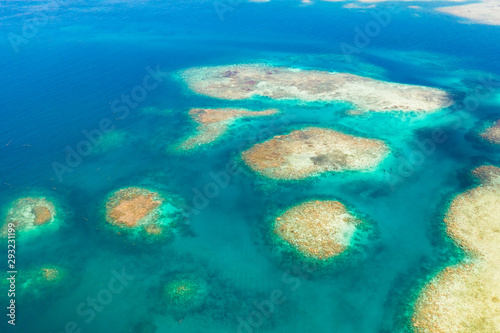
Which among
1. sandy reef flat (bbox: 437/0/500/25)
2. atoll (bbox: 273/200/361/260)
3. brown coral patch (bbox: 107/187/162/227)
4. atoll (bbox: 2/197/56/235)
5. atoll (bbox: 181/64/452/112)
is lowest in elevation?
atoll (bbox: 2/197/56/235)

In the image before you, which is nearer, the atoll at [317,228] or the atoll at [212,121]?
the atoll at [317,228]

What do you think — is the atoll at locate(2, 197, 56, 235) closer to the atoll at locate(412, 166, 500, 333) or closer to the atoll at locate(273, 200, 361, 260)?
the atoll at locate(273, 200, 361, 260)

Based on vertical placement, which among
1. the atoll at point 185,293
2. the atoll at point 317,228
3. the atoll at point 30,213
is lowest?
the atoll at point 185,293

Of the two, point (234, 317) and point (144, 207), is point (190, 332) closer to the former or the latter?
point (234, 317)

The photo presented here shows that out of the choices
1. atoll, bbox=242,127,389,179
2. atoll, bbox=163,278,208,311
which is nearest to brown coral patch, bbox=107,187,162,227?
atoll, bbox=163,278,208,311

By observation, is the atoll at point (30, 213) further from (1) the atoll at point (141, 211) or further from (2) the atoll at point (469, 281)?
(2) the atoll at point (469, 281)

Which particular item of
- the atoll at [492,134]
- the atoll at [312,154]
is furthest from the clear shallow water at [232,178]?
the atoll at [492,134]
